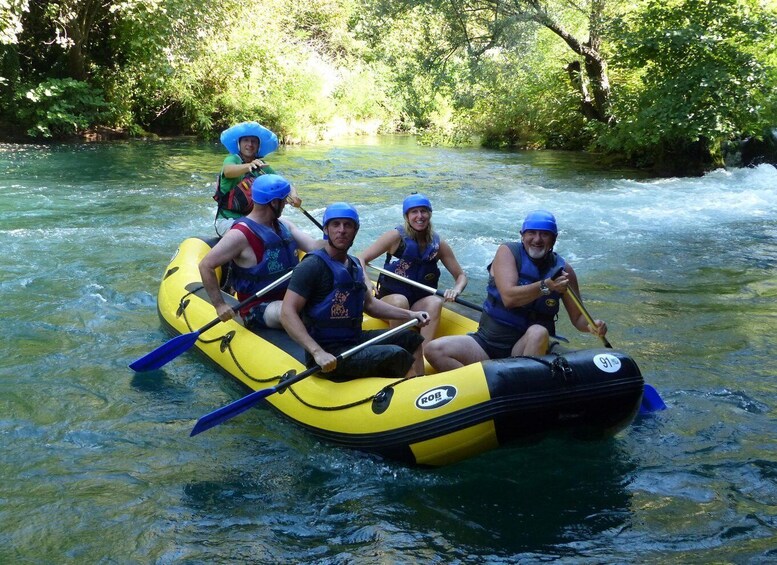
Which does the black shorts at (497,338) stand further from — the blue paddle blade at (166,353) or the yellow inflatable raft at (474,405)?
the blue paddle blade at (166,353)

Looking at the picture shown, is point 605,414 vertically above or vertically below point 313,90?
below

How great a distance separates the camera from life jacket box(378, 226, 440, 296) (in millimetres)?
4992

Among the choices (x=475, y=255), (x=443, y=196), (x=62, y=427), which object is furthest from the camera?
(x=443, y=196)

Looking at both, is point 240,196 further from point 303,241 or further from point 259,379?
point 259,379

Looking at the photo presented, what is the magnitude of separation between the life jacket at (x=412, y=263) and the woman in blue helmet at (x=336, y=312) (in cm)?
97

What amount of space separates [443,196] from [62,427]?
8416 millimetres

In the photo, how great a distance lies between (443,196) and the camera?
39.0 feet

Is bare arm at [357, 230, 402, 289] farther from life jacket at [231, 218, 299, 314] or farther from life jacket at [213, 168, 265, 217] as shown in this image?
life jacket at [213, 168, 265, 217]

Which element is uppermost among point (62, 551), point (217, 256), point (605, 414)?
point (217, 256)

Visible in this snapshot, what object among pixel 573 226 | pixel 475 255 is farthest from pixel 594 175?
pixel 475 255

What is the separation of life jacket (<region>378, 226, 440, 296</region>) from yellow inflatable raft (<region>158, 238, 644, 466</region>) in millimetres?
1207

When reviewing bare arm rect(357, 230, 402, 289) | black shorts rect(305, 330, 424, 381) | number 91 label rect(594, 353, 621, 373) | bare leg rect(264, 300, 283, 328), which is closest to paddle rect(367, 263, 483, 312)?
bare arm rect(357, 230, 402, 289)

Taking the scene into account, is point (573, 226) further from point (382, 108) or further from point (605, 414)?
point (382, 108)

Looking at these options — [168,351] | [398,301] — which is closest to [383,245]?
[398,301]
